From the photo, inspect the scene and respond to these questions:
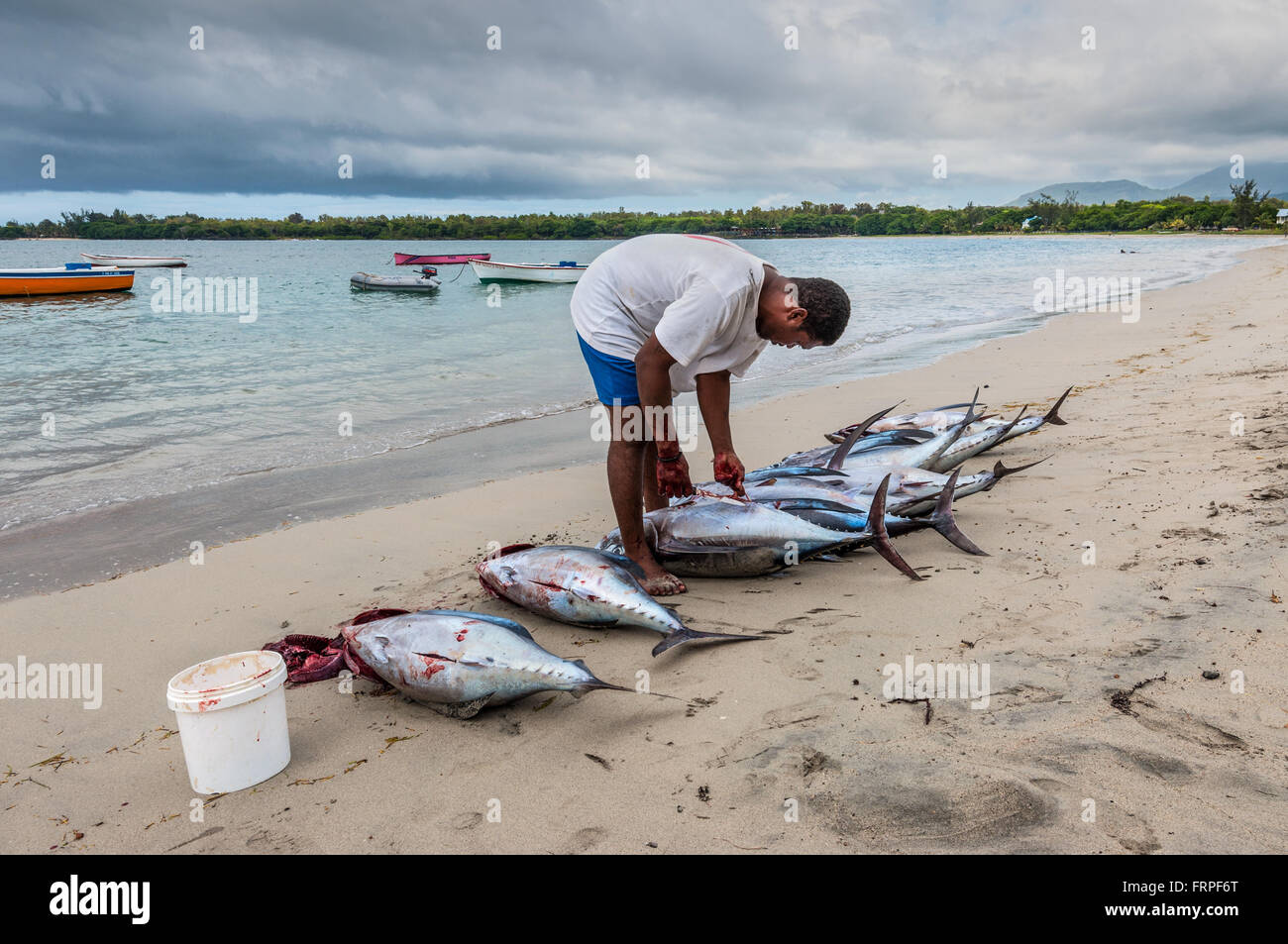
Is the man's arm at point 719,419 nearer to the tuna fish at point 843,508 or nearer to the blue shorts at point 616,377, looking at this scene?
the blue shorts at point 616,377

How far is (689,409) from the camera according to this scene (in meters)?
10.3

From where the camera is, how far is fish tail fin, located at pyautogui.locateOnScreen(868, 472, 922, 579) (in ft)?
13.0

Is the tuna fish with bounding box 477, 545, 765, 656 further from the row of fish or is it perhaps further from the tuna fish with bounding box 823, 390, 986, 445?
the tuna fish with bounding box 823, 390, 986, 445

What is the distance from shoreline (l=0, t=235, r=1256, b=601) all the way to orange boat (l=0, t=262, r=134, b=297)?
23.8 meters

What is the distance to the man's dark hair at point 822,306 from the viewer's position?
3.72m

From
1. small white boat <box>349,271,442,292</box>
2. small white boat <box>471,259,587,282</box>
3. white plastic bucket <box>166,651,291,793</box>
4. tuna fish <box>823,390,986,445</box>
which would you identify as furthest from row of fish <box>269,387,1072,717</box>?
small white boat <box>471,259,587,282</box>

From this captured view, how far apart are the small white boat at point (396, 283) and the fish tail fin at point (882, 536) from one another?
30.1 m

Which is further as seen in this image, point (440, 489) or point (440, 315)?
point (440, 315)

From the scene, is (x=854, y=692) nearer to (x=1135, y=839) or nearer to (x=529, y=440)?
(x=1135, y=839)

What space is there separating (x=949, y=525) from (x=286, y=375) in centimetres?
1223

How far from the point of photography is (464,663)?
307cm

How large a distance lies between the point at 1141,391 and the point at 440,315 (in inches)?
815
